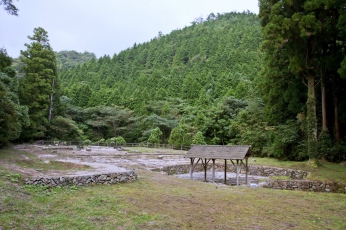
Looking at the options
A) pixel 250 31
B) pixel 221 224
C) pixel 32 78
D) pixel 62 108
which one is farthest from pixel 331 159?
pixel 250 31

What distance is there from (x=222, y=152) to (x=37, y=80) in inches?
847

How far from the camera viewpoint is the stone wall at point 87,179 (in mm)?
8094

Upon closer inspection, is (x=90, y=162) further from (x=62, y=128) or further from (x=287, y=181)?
(x=62, y=128)

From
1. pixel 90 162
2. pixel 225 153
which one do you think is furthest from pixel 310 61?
pixel 90 162

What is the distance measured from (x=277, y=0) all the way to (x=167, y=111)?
28.7 m

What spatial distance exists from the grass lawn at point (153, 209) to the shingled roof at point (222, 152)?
446 cm

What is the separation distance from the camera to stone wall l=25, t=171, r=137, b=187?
8094mm

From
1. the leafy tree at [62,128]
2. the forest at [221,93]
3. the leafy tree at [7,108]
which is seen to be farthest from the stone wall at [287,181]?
the leafy tree at [62,128]

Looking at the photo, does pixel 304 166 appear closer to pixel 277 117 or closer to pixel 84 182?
pixel 277 117

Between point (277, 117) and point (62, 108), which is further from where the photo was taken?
point (62, 108)

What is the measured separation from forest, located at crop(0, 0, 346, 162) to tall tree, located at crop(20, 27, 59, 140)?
0.10m

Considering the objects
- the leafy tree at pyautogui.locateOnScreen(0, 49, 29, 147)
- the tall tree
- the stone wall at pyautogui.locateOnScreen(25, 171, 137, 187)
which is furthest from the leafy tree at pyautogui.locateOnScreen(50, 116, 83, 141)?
the stone wall at pyautogui.locateOnScreen(25, 171, 137, 187)

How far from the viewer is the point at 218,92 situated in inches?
1978

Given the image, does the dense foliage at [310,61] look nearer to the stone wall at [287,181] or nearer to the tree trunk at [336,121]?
the tree trunk at [336,121]
